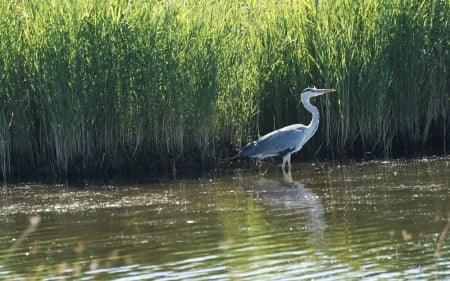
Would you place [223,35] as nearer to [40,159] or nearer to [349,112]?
[349,112]

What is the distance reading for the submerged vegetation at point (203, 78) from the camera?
40.8ft

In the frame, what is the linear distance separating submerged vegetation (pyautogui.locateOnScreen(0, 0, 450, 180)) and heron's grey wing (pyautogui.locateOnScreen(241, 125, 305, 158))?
1.54ft

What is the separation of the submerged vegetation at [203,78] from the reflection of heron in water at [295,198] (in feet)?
3.59

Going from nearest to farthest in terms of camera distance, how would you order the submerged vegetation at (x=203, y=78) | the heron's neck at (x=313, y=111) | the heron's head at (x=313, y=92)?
the submerged vegetation at (x=203, y=78) → the heron's head at (x=313, y=92) → the heron's neck at (x=313, y=111)

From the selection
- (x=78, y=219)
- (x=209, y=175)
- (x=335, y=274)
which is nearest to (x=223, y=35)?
(x=209, y=175)

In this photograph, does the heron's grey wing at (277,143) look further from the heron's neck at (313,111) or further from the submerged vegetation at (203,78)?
the submerged vegetation at (203,78)

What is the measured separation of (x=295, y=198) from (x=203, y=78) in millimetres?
2319

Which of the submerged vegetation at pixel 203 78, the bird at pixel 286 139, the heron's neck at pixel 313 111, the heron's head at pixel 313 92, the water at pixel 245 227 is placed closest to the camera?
the water at pixel 245 227

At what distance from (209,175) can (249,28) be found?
79.3 inches

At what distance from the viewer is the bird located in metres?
12.9

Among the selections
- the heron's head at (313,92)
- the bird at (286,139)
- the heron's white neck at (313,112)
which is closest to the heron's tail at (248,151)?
the bird at (286,139)

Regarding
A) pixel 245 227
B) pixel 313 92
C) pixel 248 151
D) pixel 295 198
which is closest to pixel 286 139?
pixel 248 151

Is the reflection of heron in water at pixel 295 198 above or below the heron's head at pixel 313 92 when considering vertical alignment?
below

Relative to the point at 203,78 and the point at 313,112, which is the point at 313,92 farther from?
the point at 203,78
